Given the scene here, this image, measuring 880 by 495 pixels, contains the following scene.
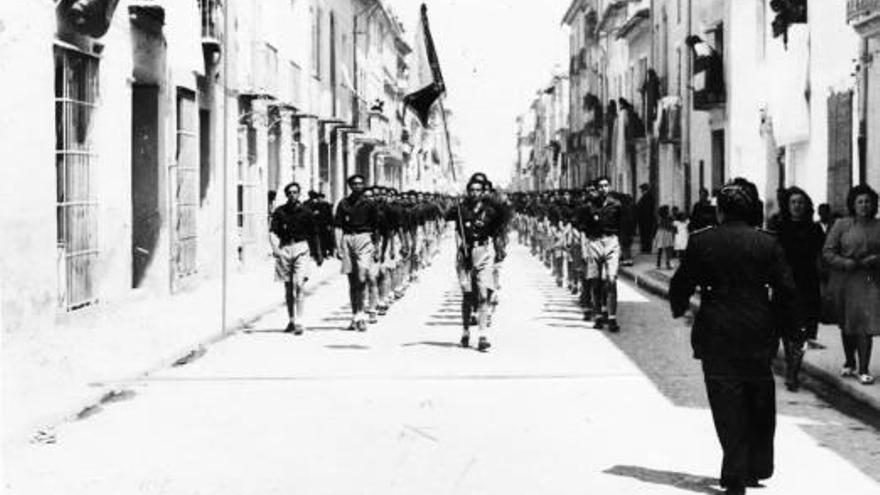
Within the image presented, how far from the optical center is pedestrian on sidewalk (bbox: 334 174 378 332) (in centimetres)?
1506

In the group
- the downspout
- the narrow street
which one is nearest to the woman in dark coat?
the narrow street

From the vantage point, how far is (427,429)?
832 centimetres

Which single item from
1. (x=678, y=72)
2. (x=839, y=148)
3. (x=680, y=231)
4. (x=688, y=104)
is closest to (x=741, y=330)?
(x=839, y=148)

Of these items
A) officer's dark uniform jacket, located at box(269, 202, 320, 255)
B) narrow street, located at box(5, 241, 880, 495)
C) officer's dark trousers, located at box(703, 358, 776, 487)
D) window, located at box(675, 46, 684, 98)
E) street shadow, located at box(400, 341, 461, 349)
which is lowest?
narrow street, located at box(5, 241, 880, 495)

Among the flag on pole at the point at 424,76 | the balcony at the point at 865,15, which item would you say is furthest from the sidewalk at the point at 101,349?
the balcony at the point at 865,15

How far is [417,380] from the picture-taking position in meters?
10.7

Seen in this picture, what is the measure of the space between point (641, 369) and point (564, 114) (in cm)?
7427

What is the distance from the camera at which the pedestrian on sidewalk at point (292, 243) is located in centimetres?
1452

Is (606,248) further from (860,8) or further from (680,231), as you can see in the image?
(680,231)

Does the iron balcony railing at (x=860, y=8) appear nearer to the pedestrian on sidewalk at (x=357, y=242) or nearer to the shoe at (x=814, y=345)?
the shoe at (x=814, y=345)

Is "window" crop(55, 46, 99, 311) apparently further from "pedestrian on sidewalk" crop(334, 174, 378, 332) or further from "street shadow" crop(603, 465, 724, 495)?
"street shadow" crop(603, 465, 724, 495)

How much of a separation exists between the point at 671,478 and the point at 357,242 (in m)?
8.51

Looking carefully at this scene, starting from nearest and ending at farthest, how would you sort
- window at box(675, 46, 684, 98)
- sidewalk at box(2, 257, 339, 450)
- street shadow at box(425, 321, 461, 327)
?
sidewalk at box(2, 257, 339, 450) < street shadow at box(425, 321, 461, 327) < window at box(675, 46, 684, 98)

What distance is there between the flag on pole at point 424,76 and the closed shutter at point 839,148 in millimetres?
5770
